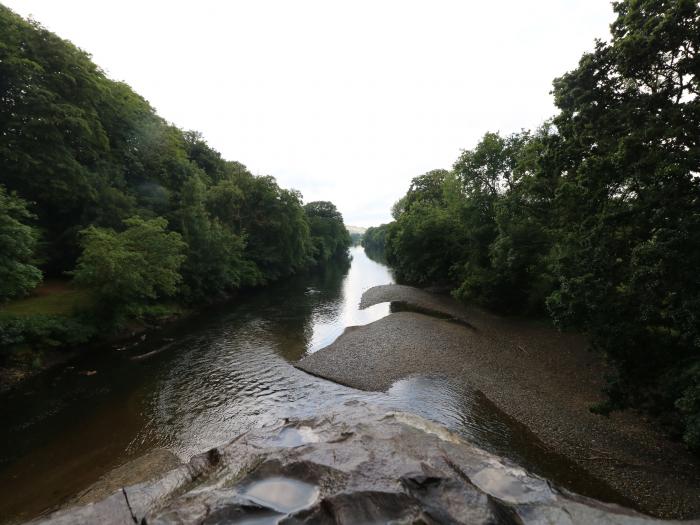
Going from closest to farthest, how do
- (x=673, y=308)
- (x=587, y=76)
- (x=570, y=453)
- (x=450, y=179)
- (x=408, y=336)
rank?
(x=673, y=308) < (x=570, y=453) < (x=587, y=76) < (x=408, y=336) < (x=450, y=179)

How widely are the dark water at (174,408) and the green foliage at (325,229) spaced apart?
206 ft

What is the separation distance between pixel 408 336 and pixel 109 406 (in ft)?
53.7

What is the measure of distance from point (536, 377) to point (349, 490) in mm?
12580

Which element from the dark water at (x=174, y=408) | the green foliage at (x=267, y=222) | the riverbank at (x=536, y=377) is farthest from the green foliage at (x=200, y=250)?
the riverbank at (x=536, y=377)

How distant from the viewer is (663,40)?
385 inches

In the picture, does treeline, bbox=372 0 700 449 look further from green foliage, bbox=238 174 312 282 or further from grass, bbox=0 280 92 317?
green foliage, bbox=238 174 312 282

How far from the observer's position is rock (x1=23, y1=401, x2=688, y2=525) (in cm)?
668

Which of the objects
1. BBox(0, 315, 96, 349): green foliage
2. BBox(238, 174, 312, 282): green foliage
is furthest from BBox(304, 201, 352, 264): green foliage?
BBox(0, 315, 96, 349): green foliage

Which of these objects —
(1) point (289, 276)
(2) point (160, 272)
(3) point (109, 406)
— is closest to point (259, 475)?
(3) point (109, 406)

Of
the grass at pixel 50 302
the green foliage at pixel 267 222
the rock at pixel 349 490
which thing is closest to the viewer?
the rock at pixel 349 490

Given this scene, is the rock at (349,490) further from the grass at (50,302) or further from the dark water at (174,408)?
the grass at (50,302)

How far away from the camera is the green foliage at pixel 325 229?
88188mm

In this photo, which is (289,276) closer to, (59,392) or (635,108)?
(59,392)

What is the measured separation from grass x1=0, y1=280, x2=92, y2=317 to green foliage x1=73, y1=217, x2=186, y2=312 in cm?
168
